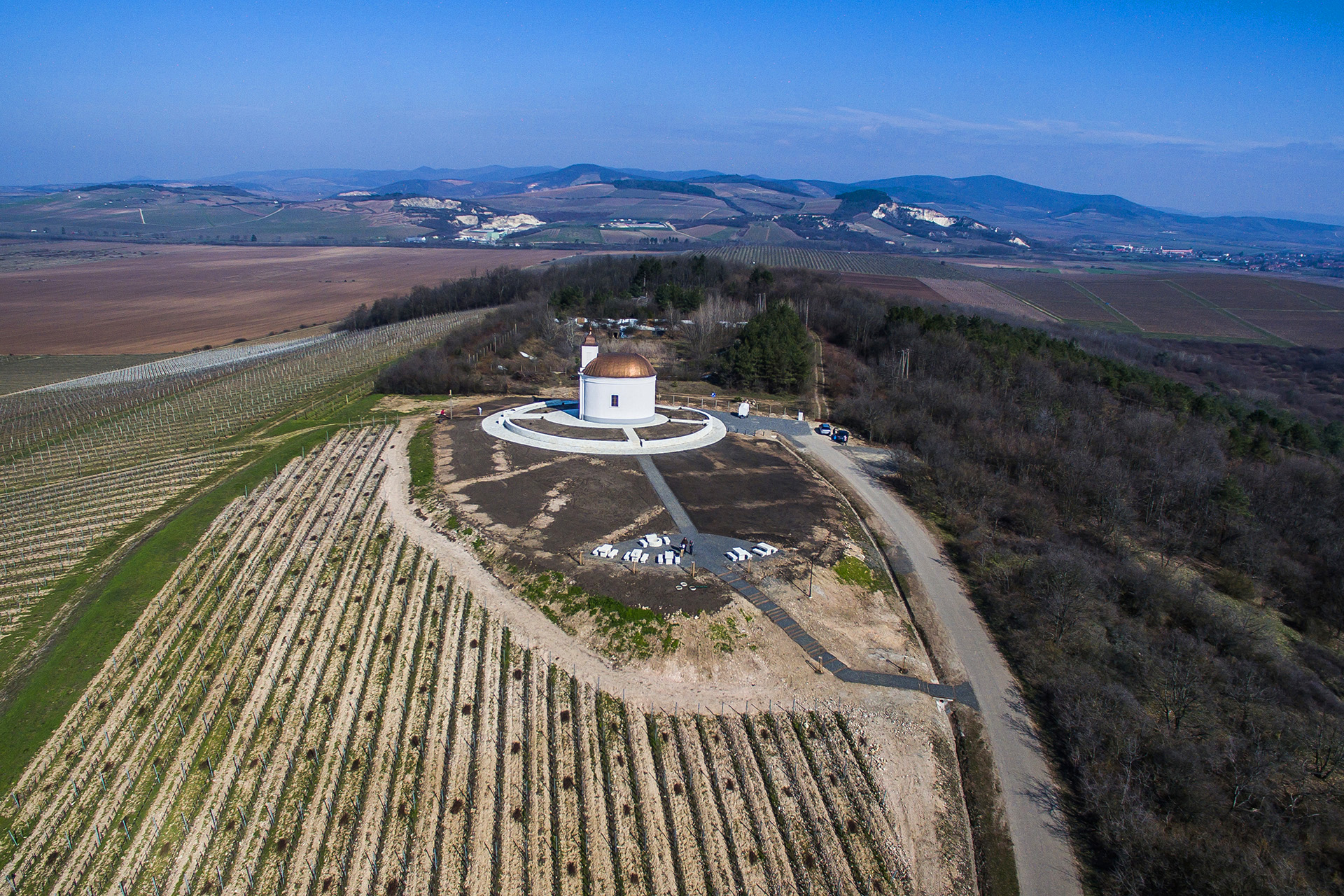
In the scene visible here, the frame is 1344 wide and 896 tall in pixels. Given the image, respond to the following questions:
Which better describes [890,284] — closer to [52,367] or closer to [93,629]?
[93,629]

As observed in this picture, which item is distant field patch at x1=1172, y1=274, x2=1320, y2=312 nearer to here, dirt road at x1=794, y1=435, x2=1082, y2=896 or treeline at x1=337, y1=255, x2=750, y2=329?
treeline at x1=337, y1=255, x2=750, y2=329

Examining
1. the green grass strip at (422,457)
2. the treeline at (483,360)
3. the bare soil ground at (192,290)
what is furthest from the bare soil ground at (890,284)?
the bare soil ground at (192,290)

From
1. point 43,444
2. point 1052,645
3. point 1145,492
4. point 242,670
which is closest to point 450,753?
point 242,670

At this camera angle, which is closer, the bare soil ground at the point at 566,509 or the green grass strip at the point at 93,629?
the green grass strip at the point at 93,629

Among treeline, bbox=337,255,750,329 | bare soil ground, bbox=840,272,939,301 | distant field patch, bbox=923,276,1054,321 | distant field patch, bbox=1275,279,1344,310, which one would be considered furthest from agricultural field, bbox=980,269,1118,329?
treeline, bbox=337,255,750,329

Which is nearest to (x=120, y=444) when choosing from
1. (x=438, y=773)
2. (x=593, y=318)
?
(x=438, y=773)

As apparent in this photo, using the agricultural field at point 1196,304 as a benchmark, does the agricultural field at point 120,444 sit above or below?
below

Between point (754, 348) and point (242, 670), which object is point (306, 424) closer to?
point (242, 670)

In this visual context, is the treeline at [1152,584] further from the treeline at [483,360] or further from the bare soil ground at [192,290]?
the bare soil ground at [192,290]
